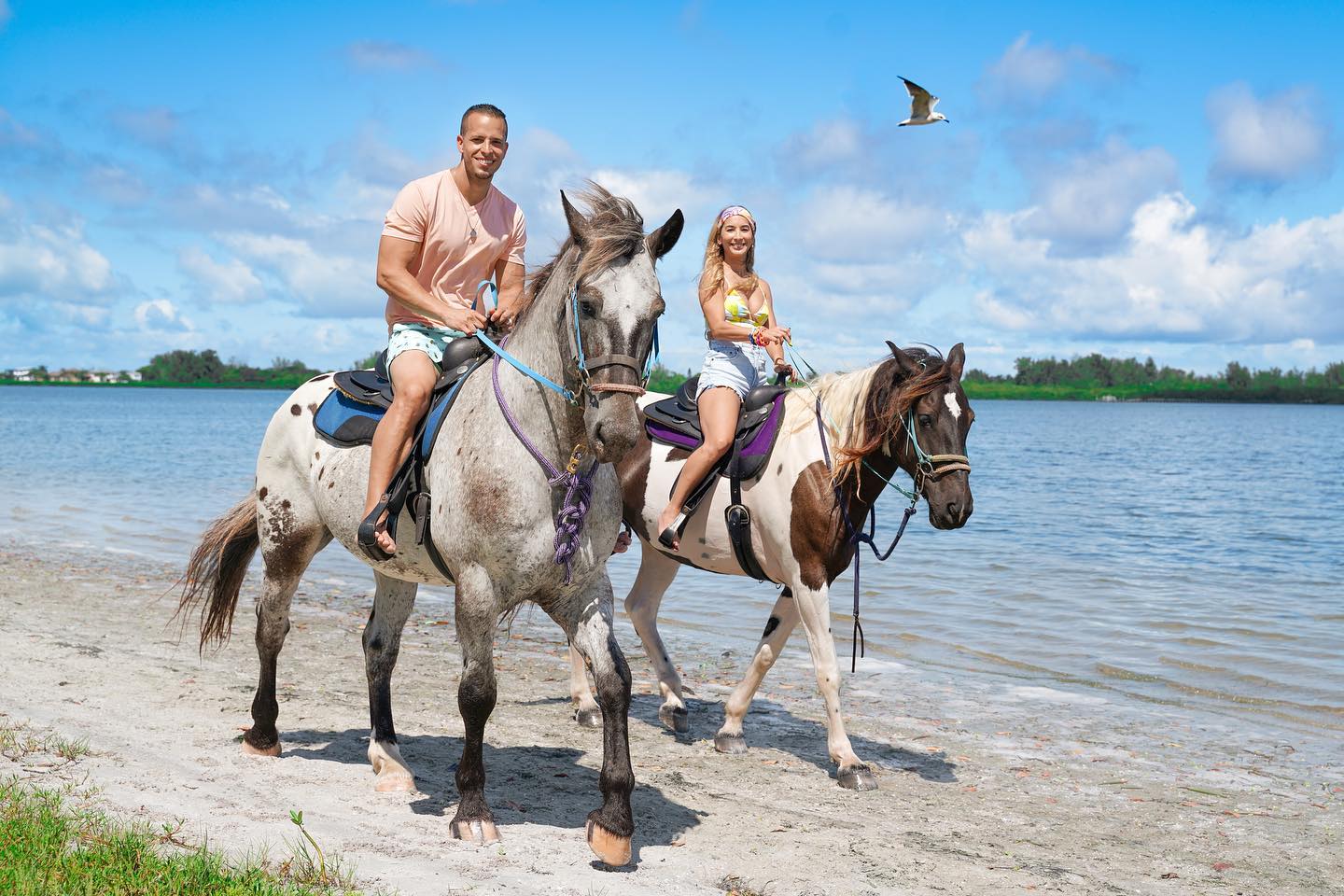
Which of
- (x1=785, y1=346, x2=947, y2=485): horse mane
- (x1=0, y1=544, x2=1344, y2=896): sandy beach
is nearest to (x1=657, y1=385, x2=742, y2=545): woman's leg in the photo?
(x1=785, y1=346, x2=947, y2=485): horse mane

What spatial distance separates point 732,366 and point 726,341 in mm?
200

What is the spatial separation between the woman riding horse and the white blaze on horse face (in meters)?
1.43

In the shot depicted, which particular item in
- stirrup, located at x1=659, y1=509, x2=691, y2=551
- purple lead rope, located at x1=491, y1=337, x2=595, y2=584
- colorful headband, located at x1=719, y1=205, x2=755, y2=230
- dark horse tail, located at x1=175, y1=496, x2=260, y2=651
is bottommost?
dark horse tail, located at x1=175, y1=496, x2=260, y2=651

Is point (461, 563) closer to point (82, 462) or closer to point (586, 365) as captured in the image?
point (586, 365)

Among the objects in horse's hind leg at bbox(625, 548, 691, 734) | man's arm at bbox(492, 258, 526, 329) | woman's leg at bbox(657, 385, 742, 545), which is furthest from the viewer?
horse's hind leg at bbox(625, 548, 691, 734)

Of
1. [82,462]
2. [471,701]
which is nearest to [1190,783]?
[471,701]

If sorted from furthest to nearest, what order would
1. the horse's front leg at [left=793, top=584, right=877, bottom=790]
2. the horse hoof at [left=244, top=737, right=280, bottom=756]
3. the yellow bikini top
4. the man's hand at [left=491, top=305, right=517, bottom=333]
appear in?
the yellow bikini top < the horse's front leg at [left=793, top=584, right=877, bottom=790] < the horse hoof at [left=244, top=737, right=280, bottom=756] < the man's hand at [left=491, top=305, right=517, bottom=333]

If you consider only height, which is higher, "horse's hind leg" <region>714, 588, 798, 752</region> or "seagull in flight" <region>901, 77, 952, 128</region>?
"seagull in flight" <region>901, 77, 952, 128</region>

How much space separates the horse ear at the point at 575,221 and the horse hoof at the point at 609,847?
8.93ft

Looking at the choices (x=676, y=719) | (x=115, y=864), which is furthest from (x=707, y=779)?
(x=115, y=864)

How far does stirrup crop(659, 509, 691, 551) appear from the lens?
757 cm

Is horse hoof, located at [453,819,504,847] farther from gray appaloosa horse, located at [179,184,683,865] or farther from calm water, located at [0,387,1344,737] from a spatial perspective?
calm water, located at [0,387,1344,737]

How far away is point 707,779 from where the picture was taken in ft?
22.5

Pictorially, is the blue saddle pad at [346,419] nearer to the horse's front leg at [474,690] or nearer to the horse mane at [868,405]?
the horse's front leg at [474,690]
